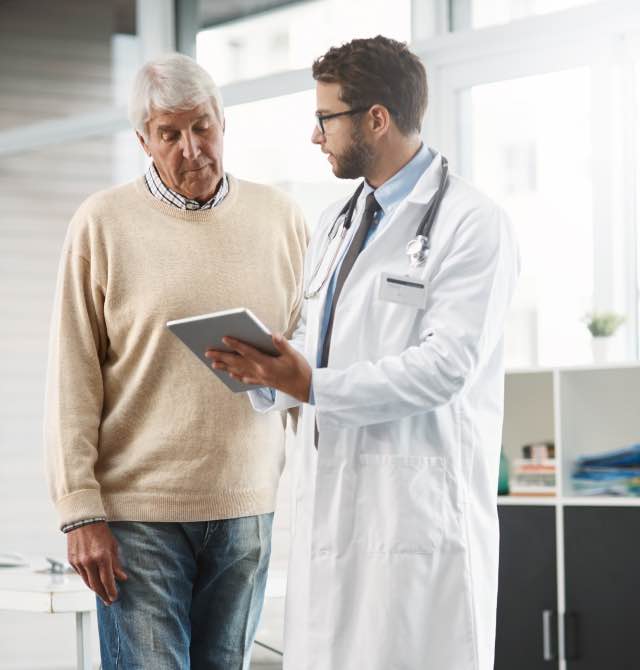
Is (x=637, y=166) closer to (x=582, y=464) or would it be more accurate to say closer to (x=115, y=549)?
(x=582, y=464)

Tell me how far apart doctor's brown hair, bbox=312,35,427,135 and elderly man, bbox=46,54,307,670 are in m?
0.32

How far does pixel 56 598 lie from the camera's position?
2809 millimetres

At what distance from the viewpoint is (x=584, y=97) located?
3740mm

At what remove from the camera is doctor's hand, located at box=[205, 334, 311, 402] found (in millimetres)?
1704

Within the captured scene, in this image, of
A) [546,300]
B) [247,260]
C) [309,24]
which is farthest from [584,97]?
[247,260]

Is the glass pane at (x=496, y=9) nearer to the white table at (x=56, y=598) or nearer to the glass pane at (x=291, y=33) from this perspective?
the glass pane at (x=291, y=33)

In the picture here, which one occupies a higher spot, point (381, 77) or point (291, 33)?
point (291, 33)

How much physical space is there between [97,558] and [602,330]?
6.54ft

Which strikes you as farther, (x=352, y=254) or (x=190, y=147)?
(x=190, y=147)

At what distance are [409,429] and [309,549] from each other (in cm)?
26

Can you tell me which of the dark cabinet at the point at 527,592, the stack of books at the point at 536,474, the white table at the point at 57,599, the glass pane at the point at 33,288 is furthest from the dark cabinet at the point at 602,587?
the glass pane at the point at 33,288

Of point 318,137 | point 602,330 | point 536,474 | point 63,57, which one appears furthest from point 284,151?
point 318,137

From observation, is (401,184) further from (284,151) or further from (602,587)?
(284,151)

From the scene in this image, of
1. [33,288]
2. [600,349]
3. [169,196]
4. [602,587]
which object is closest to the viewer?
[169,196]
